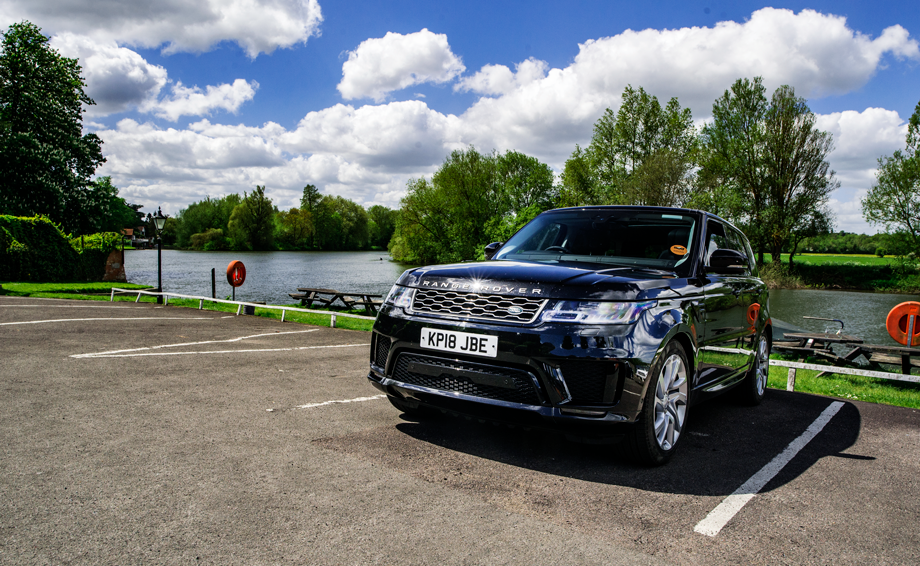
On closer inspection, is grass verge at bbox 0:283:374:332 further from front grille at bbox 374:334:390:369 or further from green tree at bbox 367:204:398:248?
green tree at bbox 367:204:398:248

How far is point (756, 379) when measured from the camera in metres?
5.94

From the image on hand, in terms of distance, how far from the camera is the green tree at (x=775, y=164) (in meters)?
44.7

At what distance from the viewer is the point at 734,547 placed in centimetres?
275

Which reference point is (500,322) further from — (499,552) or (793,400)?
(793,400)

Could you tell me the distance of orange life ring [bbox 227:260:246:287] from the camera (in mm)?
20828

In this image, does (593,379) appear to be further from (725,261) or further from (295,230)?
(295,230)

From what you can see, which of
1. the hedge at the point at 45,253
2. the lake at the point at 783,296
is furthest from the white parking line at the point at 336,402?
the hedge at the point at 45,253

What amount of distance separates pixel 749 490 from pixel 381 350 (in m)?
2.49

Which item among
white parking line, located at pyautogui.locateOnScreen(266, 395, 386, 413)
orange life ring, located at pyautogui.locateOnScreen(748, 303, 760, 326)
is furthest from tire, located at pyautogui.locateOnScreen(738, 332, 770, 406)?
white parking line, located at pyautogui.locateOnScreen(266, 395, 386, 413)

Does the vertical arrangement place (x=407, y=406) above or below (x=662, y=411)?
below

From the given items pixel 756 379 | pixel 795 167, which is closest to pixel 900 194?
pixel 795 167

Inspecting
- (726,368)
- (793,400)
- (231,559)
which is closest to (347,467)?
(231,559)

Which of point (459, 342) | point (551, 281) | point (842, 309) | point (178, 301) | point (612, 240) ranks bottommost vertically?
point (842, 309)

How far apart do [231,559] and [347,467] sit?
1.17 metres
